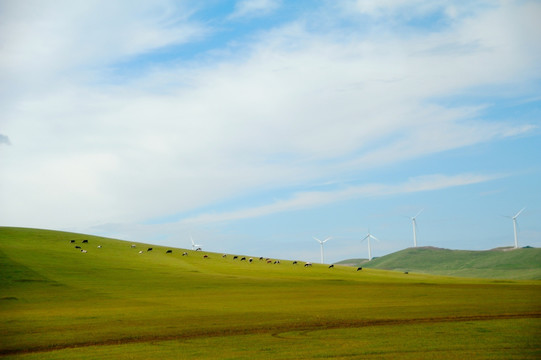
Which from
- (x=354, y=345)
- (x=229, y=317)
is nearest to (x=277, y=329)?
(x=229, y=317)

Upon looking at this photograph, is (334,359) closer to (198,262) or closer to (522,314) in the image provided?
(522,314)

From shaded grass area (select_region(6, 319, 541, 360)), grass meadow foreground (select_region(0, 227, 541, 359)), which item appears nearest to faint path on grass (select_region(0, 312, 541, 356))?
grass meadow foreground (select_region(0, 227, 541, 359))

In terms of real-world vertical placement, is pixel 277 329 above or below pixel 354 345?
above

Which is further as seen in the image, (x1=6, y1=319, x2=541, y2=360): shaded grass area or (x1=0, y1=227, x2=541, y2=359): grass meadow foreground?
(x1=0, y1=227, x2=541, y2=359): grass meadow foreground

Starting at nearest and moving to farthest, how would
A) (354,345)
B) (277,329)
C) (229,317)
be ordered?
(354,345), (277,329), (229,317)

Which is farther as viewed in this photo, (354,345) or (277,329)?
(277,329)

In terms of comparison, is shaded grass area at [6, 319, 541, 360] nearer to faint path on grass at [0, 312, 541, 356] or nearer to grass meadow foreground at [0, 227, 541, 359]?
grass meadow foreground at [0, 227, 541, 359]

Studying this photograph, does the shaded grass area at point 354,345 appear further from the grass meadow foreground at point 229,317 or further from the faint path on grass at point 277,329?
the faint path on grass at point 277,329

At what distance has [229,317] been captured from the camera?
40.6m

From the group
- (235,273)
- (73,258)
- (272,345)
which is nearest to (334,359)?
(272,345)

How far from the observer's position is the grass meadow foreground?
87.8 feet

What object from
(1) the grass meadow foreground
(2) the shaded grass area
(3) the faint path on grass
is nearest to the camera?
(2) the shaded grass area

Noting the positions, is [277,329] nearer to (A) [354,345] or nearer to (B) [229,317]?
(B) [229,317]

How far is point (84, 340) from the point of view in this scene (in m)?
31.8
